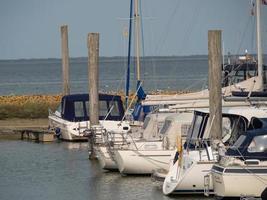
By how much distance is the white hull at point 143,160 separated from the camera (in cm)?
2792

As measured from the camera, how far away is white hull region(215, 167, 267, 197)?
22.8m

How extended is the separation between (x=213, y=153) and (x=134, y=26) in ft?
62.9

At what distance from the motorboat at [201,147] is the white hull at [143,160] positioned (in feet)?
5.26

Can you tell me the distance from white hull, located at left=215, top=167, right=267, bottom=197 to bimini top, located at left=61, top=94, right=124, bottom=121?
18.0 metres

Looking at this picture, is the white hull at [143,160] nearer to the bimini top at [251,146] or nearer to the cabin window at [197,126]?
the cabin window at [197,126]

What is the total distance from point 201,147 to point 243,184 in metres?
2.55

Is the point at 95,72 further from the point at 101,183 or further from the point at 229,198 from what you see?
the point at 229,198

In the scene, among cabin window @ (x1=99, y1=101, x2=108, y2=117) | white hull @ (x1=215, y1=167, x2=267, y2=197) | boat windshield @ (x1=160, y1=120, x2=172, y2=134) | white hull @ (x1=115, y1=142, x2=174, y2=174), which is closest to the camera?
white hull @ (x1=215, y1=167, x2=267, y2=197)

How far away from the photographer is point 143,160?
28297 millimetres

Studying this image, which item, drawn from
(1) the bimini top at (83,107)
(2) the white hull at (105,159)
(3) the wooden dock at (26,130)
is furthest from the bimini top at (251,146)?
(3) the wooden dock at (26,130)

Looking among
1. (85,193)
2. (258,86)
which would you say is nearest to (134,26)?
(258,86)

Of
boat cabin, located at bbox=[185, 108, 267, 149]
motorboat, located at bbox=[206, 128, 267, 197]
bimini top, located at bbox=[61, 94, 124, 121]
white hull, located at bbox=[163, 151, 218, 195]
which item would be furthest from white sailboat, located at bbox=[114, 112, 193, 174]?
bimini top, located at bbox=[61, 94, 124, 121]

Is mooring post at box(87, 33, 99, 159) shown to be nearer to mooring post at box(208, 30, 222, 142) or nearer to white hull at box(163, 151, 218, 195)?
mooring post at box(208, 30, 222, 142)

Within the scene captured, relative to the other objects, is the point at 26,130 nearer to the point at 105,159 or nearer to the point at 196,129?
the point at 105,159
